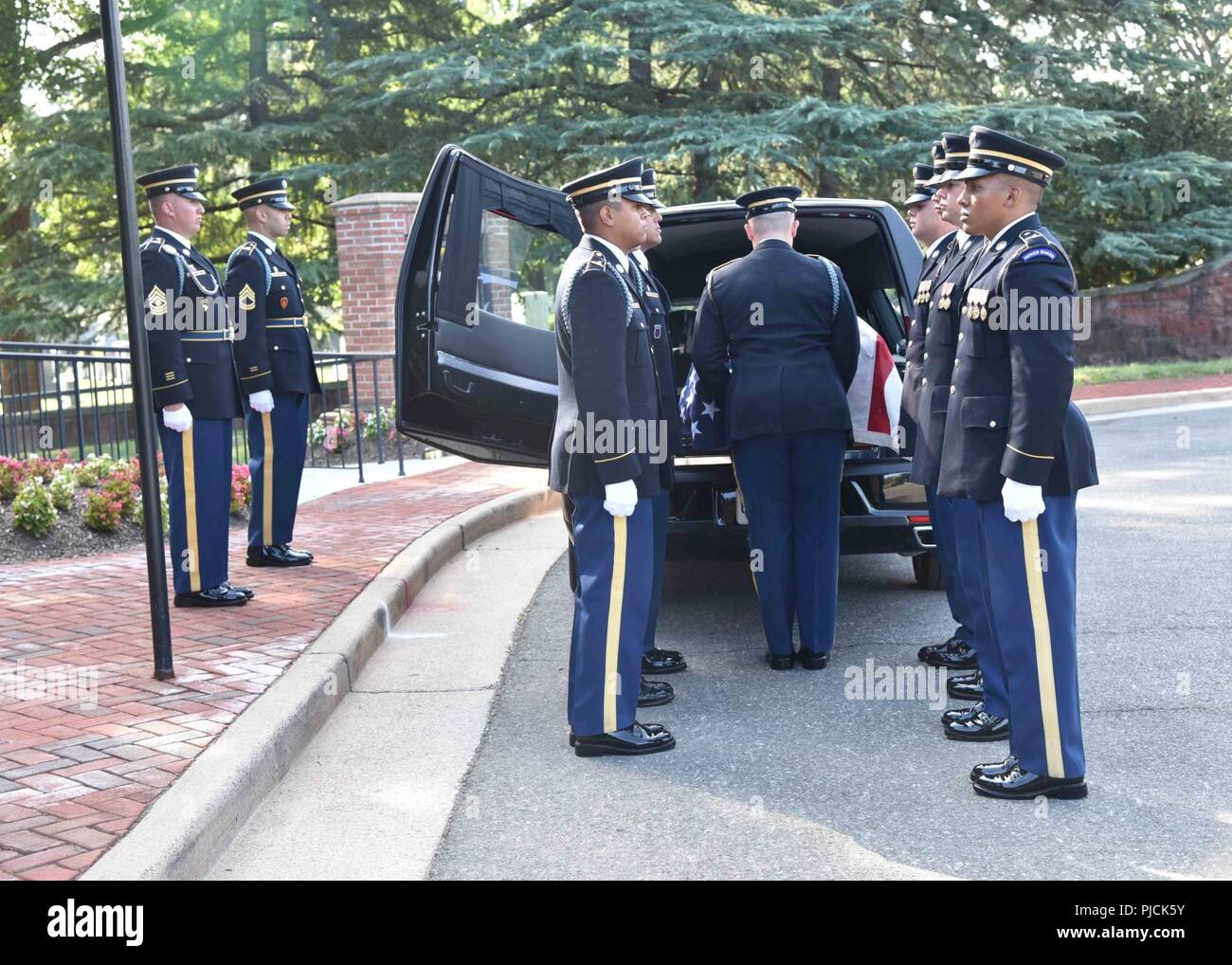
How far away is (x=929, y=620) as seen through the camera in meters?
6.38

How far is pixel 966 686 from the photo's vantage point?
5176mm

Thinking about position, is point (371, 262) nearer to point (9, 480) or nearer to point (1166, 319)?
point (9, 480)

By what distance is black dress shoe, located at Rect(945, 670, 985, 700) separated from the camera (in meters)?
5.13

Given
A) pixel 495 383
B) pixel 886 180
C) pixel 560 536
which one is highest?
pixel 886 180

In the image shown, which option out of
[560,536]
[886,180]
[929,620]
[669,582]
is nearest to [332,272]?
[886,180]

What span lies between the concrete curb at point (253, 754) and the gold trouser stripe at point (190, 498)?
0.84 m

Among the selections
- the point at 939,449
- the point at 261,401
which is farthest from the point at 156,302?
the point at 939,449

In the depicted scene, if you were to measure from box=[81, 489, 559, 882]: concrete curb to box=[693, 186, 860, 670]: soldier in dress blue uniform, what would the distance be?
1.79 metres

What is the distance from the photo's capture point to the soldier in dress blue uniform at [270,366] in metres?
7.39

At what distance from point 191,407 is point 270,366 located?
93cm

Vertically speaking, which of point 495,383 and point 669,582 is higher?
point 495,383
